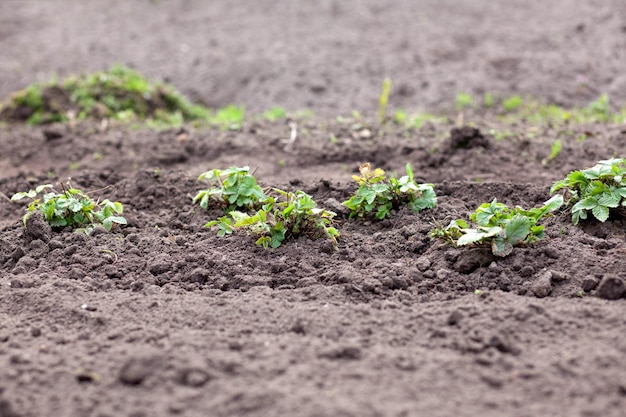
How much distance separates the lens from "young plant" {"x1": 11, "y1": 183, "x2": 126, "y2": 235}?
163 inches

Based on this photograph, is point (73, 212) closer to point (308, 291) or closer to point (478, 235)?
point (308, 291)

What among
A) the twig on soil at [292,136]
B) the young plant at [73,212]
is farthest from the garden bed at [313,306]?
the twig on soil at [292,136]

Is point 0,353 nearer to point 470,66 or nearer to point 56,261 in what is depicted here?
point 56,261

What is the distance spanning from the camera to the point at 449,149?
5359 mm

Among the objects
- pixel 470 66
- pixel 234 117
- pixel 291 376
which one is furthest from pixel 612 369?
pixel 470 66

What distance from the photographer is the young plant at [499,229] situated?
3.52 meters

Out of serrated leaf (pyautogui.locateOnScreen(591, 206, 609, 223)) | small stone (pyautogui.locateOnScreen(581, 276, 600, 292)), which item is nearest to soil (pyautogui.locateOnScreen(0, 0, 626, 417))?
small stone (pyautogui.locateOnScreen(581, 276, 600, 292))

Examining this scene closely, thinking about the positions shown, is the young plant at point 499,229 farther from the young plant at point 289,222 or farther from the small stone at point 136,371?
the small stone at point 136,371

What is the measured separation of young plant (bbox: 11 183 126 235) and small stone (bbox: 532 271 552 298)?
7.10 feet

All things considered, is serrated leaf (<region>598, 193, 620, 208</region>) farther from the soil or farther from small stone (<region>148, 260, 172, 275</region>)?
small stone (<region>148, 260, 172, 275</region>)

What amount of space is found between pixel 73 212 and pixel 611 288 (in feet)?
9.14

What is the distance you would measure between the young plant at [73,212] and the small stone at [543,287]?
2165mm

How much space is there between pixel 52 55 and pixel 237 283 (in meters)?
7.50

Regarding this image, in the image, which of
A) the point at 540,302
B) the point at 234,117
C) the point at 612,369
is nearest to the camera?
the point at 612,369
